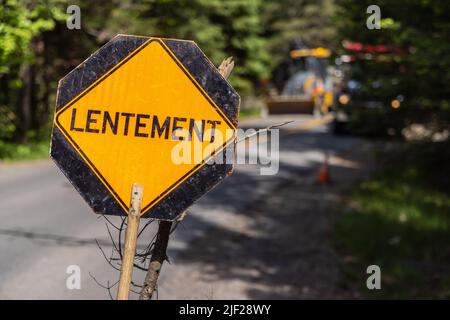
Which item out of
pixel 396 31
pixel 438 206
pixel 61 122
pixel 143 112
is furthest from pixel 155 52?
pixel 438 206

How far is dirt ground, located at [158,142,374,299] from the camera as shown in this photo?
25.8ft

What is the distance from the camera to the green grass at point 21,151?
18.1 meters

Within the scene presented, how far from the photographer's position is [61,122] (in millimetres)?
3174

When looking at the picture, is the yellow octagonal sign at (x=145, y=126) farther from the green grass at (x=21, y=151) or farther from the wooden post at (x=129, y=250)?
the green grass at (x=21, y=151)

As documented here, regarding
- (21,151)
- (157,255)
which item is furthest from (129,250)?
(21,151)

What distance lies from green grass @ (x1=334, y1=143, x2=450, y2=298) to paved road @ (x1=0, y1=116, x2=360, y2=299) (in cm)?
234

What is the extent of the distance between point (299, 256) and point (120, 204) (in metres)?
6.67

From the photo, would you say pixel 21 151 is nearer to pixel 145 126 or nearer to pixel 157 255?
pixel 157 255

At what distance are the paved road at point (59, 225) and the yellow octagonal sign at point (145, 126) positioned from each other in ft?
2.00

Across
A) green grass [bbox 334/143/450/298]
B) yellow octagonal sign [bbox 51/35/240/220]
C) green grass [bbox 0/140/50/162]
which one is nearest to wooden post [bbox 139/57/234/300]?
yellow octagonal sign [bbox 51/35/240/220]

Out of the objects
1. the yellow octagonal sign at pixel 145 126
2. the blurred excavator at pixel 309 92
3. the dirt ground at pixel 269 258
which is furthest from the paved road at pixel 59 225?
the blurred excavator at pixel 309 92

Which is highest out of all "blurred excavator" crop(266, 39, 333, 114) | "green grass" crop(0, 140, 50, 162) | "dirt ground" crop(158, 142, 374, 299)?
"blurred excavator" crop(266, 39, 333, 114)

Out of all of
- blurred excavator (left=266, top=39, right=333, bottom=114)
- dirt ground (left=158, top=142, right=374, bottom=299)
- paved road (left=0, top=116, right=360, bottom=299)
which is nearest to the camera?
paved road (left=0, top=116, right=360, bottom=299)

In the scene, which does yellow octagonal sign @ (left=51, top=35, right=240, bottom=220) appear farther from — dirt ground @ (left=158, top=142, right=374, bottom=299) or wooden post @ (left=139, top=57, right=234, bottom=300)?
dirt ground @ (left=158, top=142, right=374, bottom=299)
